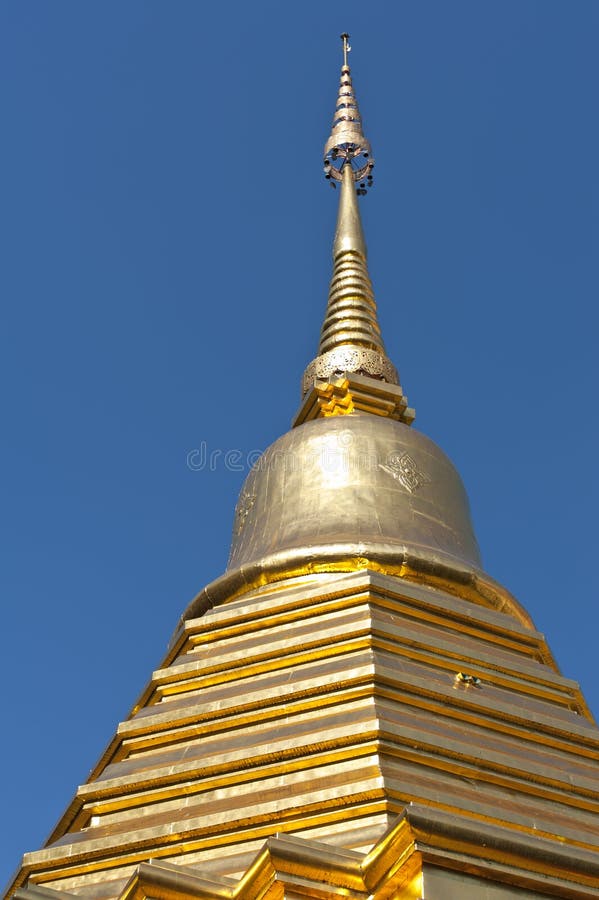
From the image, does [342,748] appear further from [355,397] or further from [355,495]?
[355,397]

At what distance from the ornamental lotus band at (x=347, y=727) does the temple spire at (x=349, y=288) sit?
5.60 feet

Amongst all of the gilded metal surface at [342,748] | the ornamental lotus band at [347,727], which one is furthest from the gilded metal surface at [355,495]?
the gilded metal surface at [342,748]

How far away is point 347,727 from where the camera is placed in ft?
31.9

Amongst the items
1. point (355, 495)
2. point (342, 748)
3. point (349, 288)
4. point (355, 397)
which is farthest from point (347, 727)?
point (349, 288)

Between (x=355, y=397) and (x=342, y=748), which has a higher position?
(x=355, y=397)

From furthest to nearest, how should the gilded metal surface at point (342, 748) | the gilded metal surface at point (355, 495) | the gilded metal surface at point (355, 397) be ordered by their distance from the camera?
the gilded metal surface at point (355, 397) → the gilded metal surface at point (355, 495) → the gilded metal surface at point (342, 748)

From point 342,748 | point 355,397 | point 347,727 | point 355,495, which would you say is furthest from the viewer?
point 355,397

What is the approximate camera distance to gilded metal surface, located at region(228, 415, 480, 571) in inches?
516

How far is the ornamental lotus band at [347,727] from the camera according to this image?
7895mm

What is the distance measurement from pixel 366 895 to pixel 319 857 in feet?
1.10

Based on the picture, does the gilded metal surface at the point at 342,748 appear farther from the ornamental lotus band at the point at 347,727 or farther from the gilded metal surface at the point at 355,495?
the gilded metal surface at the point at 355,495

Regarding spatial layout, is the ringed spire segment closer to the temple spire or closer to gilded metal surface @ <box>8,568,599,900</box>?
the temple spire

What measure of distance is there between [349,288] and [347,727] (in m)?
9.19

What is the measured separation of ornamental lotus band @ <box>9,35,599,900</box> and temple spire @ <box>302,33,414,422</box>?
1708 mm
